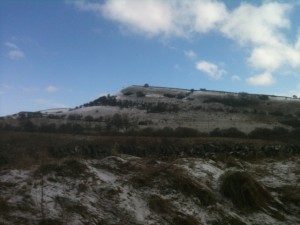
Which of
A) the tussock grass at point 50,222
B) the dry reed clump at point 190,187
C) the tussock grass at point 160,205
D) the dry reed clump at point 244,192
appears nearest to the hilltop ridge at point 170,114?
the dry reed clump at point 244,192

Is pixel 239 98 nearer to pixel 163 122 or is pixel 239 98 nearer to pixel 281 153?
pixel 163 122

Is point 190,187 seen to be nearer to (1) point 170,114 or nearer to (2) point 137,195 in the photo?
(2) point 137,195

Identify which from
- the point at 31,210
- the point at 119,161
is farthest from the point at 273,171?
the point at 31,210

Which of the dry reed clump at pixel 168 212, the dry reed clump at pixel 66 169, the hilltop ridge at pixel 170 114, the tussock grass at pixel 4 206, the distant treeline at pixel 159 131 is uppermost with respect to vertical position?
the hilltop ridge at pixel 170 114

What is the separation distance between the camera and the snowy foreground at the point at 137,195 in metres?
10.9

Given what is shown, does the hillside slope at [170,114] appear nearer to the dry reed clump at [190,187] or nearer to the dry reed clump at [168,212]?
the dry reed clump at [190,187]

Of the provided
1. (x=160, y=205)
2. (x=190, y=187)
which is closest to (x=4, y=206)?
(x=160, y=205)

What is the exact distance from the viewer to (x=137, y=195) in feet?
41.6

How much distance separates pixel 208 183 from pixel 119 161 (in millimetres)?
3096

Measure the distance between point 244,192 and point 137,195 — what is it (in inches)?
141

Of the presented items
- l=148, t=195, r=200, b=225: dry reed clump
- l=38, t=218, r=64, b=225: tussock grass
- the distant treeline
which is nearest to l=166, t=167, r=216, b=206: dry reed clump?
l=148, t=195, r=200, b=225: dry reed clump

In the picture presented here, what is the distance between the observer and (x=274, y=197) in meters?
14.8

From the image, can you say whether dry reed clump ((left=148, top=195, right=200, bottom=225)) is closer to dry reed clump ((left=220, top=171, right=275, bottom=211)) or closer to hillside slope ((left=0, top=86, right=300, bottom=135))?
dry reed clump ((left=220, top=171, right=275, bottom=211))

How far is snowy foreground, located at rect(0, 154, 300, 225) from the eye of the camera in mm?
10930
